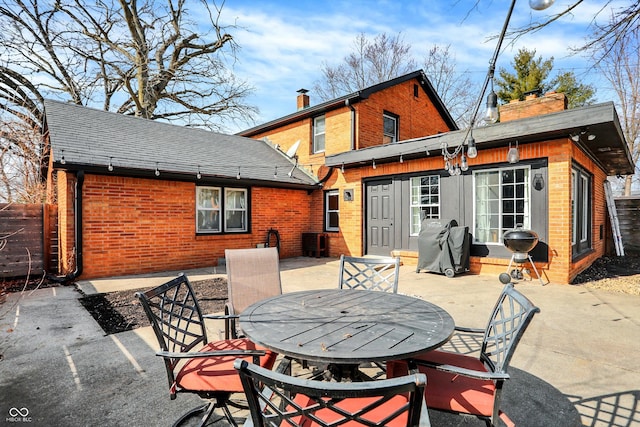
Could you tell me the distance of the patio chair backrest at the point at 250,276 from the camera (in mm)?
3266

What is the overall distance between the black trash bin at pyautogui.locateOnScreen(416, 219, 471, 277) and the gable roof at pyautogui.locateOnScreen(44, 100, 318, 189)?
4.46 m

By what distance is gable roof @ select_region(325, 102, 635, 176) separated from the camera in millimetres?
5395

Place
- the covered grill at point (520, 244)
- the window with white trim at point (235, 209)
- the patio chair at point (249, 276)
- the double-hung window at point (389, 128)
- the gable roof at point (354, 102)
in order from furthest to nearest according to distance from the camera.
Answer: the double-hung window at point (389, 128)
the gable roof at point (354, 102)
the window with white trim at point (235, 209)
the covered grill at point (520, 244)
the patio chair at point (249, 276)

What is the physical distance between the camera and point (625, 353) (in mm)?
3127

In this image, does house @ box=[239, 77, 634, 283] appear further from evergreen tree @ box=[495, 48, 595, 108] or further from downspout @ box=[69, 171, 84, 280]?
evergreen tree @ box=[495, 48, 595, 108]

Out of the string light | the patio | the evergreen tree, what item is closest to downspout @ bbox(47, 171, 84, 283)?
the string light

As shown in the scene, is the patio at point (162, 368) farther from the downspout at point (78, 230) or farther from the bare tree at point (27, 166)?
the bare tree at point (27, 166)

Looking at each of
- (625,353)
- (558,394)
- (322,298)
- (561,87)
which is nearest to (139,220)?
(322,298)

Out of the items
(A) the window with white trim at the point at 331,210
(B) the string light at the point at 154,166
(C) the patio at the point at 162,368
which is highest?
(B) the string light at the point at 154,166

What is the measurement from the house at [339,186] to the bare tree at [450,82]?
9818 millimetres


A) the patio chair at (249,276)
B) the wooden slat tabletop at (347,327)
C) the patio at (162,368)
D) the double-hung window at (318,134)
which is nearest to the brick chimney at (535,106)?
the patio at (162,368)

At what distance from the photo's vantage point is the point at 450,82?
65.1ft

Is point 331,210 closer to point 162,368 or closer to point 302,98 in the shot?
point 302,98

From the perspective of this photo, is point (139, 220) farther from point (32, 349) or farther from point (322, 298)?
point (322, 298)
